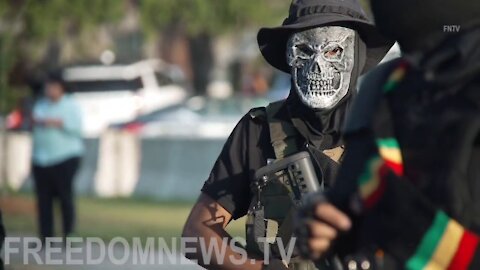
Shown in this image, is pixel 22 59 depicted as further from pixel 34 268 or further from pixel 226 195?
pixel 226 195

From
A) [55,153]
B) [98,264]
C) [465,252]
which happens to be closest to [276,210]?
[465,252]

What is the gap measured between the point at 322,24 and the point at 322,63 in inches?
6.0

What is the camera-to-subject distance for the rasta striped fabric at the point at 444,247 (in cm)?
295

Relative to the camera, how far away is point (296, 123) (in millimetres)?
4793

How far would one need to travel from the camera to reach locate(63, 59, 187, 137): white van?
1254 inches

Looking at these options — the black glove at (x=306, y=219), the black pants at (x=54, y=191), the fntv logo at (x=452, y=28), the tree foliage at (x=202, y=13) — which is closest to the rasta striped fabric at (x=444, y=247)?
the black glove at (x=306, y=219)

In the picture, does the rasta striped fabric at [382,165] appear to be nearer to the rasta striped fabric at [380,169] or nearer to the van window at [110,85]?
the rasta striped fabric at [380,169]

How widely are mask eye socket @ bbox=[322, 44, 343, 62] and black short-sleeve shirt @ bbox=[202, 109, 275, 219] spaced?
391mm

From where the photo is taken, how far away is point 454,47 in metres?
2.97

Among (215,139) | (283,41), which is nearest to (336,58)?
(283,41)

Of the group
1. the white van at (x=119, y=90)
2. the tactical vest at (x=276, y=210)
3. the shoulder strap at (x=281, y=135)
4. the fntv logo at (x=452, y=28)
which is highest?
the fntv logo at (x=452, y=28)

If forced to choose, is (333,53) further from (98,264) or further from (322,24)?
(98,264)

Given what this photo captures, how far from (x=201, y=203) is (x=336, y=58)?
Result: 30.1 inches

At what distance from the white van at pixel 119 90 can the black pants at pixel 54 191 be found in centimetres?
1667
